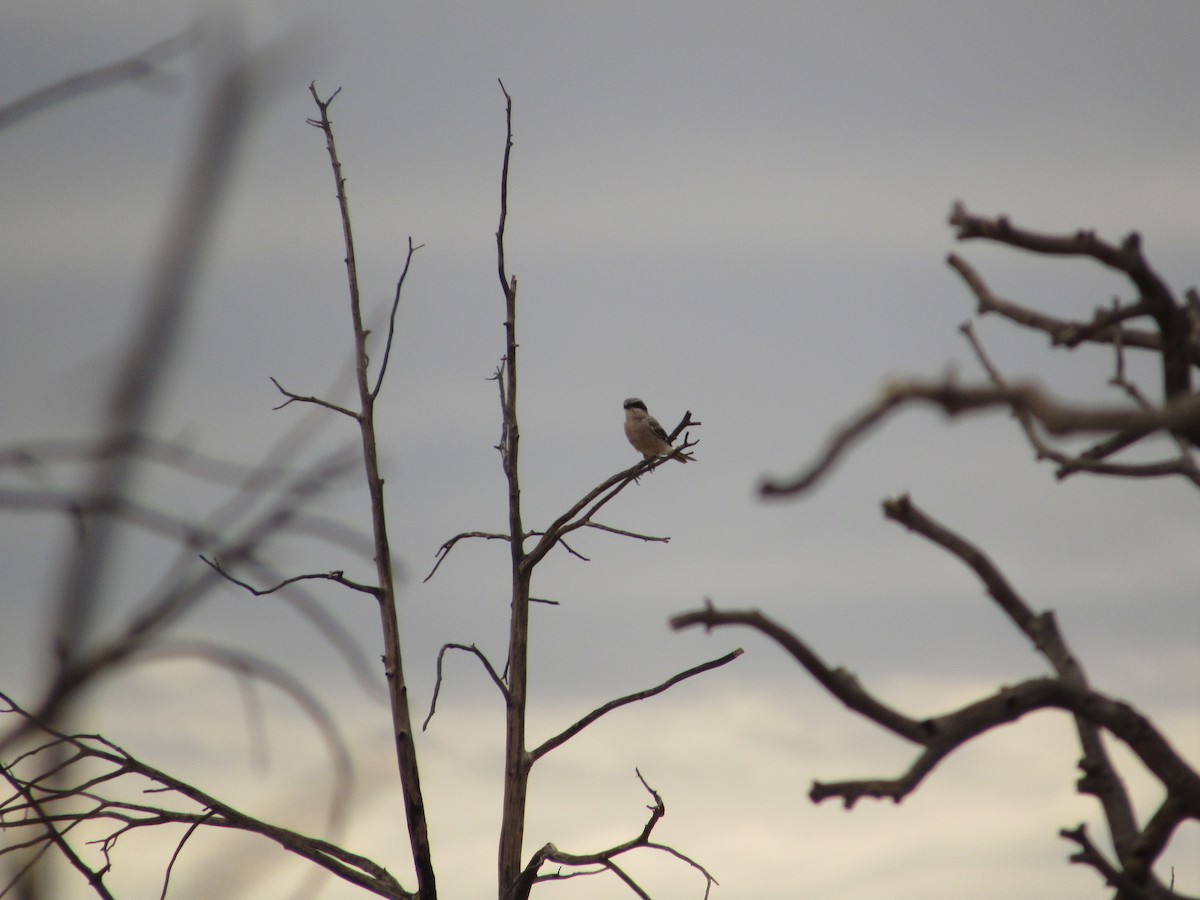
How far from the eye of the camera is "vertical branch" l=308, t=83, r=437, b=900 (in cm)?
647

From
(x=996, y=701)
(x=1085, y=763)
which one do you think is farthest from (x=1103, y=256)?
(x=1085, y=763)

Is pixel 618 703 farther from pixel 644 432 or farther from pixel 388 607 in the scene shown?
pixel 644 432

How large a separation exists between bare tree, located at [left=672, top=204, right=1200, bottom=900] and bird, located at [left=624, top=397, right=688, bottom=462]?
447 inches

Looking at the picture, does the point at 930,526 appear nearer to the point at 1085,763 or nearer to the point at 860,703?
the point at 860,703

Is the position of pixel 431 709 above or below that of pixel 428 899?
above

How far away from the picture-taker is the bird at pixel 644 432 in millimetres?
15492

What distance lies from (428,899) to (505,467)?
2.29m

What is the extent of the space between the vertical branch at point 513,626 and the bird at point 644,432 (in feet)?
26.7

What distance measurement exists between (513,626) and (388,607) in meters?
0.71

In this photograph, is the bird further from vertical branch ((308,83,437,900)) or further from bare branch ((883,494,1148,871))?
bare branch ((883,494,1148,871))

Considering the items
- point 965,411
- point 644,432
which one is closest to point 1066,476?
point 965,411

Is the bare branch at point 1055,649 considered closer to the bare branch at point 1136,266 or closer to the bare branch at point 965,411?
the bare branch at point 1136,266

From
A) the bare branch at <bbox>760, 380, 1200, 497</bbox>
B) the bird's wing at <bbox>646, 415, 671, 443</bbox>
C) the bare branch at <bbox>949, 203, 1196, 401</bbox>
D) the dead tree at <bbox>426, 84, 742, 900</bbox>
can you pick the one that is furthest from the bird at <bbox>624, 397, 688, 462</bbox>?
the bare branch at <bbox>760, 380, 1200, 497</bbox>

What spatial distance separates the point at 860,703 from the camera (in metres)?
2.87
